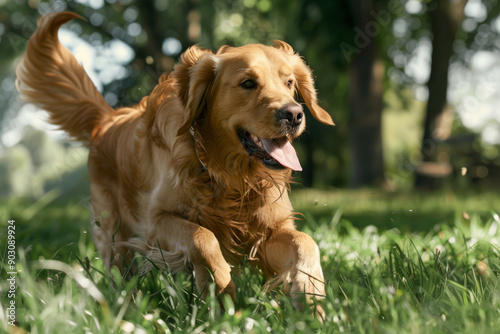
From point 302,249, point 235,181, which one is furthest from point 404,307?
point 235,181

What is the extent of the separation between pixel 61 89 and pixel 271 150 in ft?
6.99

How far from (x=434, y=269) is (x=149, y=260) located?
149 centimetres

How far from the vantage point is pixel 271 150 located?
2623mm

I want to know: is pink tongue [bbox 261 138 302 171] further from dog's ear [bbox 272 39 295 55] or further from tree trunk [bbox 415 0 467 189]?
tree trunk [bbox 415 0 467 189]

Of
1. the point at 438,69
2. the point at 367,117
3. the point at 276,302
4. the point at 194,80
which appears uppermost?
the point at 194,80

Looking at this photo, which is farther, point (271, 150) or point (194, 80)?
point (194, 80)

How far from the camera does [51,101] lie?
3863mm

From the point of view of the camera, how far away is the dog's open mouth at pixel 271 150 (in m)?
2.60

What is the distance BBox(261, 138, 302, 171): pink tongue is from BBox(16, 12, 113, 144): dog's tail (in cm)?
183

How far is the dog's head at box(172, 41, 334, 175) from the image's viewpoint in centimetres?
256

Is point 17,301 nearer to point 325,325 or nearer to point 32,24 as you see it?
point 325,325
